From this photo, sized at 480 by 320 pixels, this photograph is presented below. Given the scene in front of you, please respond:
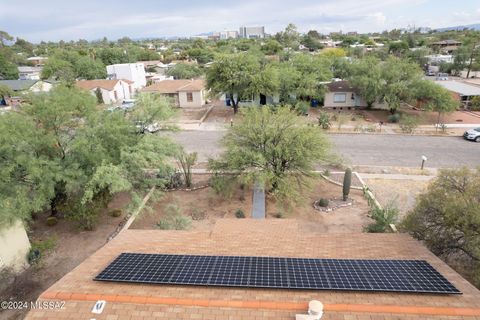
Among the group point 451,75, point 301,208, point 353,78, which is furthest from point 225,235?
point 451,75

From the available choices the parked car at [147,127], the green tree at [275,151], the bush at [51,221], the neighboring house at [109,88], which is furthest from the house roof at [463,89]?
the neighboring house at [109,88]

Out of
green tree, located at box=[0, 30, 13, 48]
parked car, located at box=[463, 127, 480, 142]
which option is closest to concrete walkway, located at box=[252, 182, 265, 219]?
parked car, located at box=[463, 127, 480, 142]

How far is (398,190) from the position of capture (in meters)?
19.2

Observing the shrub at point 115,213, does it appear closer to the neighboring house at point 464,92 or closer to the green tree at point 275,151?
the green tree at point 275,151

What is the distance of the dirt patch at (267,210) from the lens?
1565cm

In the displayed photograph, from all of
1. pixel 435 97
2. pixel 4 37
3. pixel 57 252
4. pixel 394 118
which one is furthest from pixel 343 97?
pixel 4 37

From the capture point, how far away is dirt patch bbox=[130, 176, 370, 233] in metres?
15.6

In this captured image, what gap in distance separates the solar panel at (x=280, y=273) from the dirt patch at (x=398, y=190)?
961 cm

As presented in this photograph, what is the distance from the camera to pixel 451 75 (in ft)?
195

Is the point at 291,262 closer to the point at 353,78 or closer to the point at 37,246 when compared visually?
the point at 37,246

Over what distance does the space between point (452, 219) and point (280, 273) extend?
21.4ft

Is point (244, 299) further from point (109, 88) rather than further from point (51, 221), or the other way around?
point (109, 88)

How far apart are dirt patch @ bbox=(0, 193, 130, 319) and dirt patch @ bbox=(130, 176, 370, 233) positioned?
1.77m

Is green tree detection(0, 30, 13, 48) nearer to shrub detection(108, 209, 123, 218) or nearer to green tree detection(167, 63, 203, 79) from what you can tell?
green tree detection(167, 63, 203, 79)
